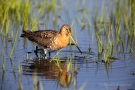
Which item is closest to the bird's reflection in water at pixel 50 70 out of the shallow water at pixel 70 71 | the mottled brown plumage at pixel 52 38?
the shallow water at pixel 70 71

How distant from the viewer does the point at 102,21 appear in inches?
521

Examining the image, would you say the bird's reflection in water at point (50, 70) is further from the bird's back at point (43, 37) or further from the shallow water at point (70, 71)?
the bird's back at point (43, 37)

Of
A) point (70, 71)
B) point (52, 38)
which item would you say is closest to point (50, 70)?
point (70, 71)

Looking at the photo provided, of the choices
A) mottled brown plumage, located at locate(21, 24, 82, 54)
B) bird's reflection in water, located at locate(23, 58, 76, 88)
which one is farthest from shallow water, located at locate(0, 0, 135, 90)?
mottled brown plumage, located at locate(21, 24, 82, 54)

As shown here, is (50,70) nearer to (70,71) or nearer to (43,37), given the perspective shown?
(70,71)

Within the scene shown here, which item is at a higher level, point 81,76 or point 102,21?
point 102,21

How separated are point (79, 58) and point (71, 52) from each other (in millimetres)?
730

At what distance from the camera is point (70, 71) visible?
845 cm

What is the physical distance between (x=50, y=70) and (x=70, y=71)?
481 millimetres

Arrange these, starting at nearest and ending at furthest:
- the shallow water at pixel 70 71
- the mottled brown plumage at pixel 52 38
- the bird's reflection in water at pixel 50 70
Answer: the shallow water at pixel 70 71 < the bird's reflection in water at pixel 50 70 < the mottled brown plumage at pixel 52 38

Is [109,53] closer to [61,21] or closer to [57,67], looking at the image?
[57,67]

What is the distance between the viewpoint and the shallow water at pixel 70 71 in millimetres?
7500

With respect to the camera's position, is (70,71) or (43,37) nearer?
(70,71)

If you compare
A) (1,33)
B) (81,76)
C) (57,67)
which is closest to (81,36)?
(1,33)
